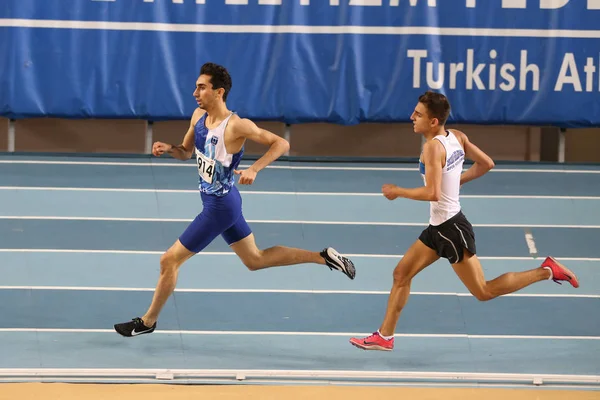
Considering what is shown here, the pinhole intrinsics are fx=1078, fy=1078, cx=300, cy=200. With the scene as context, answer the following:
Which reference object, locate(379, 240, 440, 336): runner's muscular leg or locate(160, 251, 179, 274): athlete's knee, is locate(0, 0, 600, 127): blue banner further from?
locate(379, 240, 440, 336): runner's muscular leg

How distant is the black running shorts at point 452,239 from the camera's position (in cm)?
602

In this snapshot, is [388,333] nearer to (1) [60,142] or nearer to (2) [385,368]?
(2) [385,368]

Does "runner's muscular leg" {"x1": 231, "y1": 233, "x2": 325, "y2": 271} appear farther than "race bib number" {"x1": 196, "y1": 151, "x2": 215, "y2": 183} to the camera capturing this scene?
Yes

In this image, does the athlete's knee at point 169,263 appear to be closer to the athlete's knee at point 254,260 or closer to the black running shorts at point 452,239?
the athlete's knee at point 254,260

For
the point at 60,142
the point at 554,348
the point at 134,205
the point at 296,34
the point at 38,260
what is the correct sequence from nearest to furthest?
the point at 554,348 → the point at 38,260 → the point at 134,205 → the point at 296,34 → the point at 60,142

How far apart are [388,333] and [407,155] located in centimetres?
647

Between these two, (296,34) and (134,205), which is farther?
(296,34)

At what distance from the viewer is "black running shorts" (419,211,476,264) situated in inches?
237

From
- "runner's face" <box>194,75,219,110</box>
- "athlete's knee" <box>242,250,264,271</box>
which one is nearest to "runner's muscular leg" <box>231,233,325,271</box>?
"athlete's knee" <box>242,250,264,271</box>

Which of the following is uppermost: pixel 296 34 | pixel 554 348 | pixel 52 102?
pixel 296 34

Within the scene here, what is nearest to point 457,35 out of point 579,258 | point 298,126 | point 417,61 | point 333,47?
point 417,61

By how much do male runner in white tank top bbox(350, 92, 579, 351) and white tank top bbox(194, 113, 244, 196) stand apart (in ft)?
3.44

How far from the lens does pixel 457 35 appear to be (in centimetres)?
1169

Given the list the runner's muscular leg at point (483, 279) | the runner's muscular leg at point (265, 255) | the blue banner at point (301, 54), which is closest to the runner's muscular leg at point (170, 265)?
the runner's muscular leg at point (265, 255)
